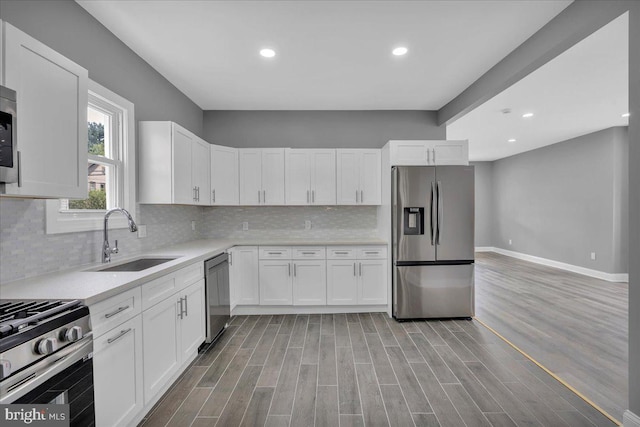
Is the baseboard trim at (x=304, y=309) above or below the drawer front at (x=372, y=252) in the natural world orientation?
below

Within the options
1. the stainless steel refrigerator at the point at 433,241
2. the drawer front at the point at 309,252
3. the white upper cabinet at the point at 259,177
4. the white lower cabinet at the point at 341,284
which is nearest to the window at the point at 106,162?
the white upper cabinet at the point at 259,177

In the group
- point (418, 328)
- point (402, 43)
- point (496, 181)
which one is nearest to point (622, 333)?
point (418, 328)

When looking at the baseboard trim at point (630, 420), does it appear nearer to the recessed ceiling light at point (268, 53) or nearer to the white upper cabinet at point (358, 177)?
the white upper cabinet at point (358, 177)

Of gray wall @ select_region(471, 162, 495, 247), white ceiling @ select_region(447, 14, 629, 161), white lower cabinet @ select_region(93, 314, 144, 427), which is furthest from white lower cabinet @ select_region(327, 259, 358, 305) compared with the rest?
gray wall @ select_region(471, 162, 495, 247)

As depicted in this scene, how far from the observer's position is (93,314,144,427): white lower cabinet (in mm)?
1428

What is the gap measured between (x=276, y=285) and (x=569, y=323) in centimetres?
346

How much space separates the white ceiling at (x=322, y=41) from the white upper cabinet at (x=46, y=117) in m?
0.94

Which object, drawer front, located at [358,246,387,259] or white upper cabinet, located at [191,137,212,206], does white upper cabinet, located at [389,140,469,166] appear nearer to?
drawer front, located at [358,246,387,259]

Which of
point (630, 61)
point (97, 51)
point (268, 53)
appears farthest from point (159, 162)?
point (630, 61)

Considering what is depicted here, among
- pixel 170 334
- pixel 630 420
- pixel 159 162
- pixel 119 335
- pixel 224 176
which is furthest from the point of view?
pixel 224 176

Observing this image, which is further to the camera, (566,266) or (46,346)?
(566,266)

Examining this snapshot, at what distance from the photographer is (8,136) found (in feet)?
4.13

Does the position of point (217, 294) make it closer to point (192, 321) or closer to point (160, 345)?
point (192, 321)

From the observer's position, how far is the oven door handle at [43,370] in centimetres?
98
